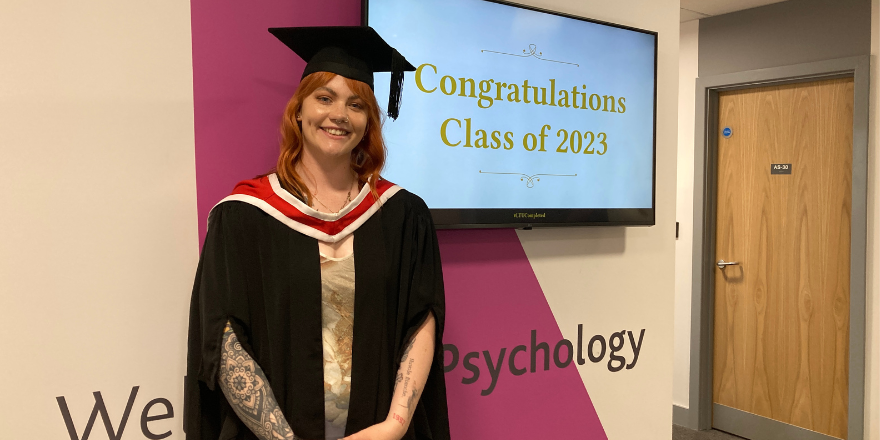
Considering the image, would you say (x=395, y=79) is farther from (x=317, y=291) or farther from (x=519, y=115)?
(x=519, y=115)

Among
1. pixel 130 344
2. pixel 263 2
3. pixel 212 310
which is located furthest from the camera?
pixel 263 2

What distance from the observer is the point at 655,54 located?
7.28 ft

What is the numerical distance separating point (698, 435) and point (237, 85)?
11.1ft

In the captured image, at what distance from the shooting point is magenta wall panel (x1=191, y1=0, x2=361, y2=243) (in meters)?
1.55

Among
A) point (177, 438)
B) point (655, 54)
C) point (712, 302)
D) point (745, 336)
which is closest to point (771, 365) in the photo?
point (745, 336)

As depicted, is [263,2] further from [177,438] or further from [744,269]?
[744,269]

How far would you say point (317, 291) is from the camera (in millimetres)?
1288

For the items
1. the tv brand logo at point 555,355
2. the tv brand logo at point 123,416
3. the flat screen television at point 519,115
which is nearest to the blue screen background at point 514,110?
the flat screen television at point 519,115

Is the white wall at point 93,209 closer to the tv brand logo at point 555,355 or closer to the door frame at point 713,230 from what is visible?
the tv brand logo at point 555,355

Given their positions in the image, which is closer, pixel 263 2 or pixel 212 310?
pixel 212 310

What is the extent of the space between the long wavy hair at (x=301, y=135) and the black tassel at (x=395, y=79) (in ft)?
0.26

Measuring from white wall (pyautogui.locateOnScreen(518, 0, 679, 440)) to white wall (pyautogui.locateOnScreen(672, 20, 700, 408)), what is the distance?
1461 mm

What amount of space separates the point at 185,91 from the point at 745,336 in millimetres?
3420

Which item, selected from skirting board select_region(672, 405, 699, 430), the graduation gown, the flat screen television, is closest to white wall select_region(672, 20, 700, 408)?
skirting board select_region(672, 405, 699, 430)
